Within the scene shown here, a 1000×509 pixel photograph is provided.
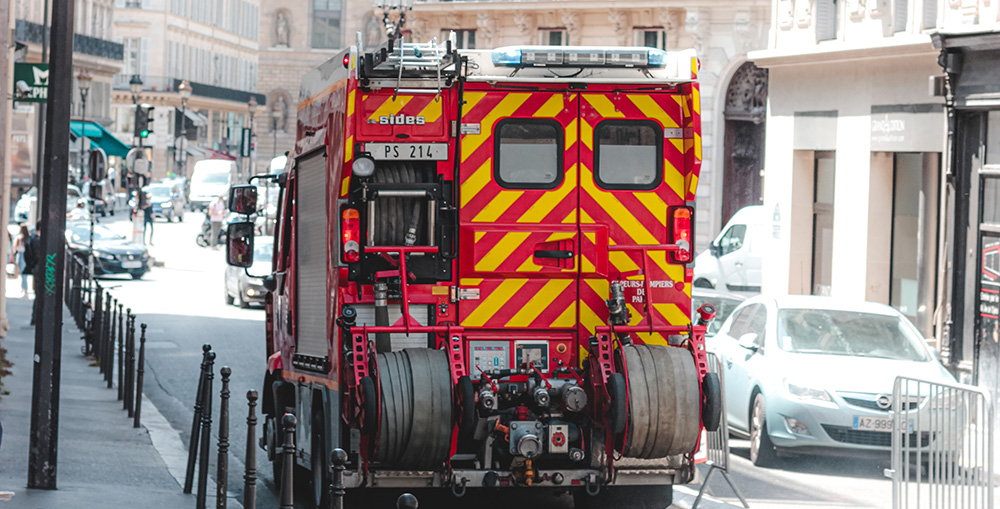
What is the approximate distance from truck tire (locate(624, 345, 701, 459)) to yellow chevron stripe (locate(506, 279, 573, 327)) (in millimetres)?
730

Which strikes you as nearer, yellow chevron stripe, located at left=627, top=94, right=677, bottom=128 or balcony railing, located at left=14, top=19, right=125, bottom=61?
yellow chevron stripe, located at left=627, top=94, right=677, bottom=128

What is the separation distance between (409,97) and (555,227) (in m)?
1.14

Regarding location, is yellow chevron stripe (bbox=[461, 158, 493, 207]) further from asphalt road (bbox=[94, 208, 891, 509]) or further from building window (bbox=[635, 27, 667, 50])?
building window (bbox=[635, 27, 667, 50])

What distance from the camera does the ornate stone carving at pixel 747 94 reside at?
39.2 meters

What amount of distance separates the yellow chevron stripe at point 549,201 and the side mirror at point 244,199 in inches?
107

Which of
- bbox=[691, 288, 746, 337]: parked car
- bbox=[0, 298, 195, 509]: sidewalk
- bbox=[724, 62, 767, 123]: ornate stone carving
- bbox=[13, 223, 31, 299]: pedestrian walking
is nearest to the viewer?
bbox=[0, 298, 195, 509]: sidewalk

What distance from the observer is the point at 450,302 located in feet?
31.0

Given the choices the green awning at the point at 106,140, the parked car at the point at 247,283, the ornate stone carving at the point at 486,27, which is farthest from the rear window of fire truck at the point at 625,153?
the green awning at the point at 106,140

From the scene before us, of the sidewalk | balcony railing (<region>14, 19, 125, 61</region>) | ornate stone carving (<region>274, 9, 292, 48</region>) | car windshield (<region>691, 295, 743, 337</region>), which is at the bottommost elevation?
the sidewalk

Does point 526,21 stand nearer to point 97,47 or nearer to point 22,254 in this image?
point 22,254

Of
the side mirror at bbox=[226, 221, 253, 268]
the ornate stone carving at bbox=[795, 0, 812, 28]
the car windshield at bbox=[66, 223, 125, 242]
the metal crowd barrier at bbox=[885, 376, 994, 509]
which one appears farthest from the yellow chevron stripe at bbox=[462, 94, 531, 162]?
the car windshield at bbox=[66, 223, 125, 242]

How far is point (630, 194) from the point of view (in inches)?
382

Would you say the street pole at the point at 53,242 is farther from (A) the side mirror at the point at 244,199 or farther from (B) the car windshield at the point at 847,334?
(B) the car windshield at the point at 847,334

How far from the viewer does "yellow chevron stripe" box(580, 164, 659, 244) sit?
9.66m
